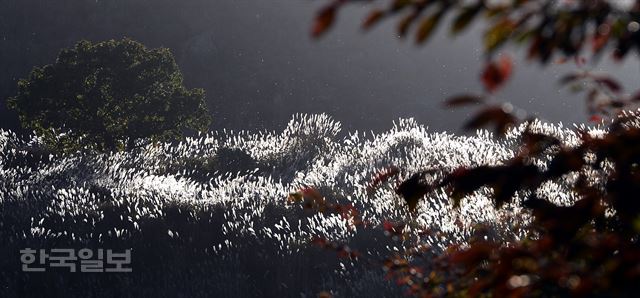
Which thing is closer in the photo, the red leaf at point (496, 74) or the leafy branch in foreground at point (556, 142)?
the red leaf at point (496, 74)

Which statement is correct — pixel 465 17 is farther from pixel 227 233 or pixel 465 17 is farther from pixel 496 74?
pixel 227 233

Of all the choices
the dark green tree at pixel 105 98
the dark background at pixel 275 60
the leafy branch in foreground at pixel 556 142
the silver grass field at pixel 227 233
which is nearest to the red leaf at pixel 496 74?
the leafy branch in foreground at pixel 556 142

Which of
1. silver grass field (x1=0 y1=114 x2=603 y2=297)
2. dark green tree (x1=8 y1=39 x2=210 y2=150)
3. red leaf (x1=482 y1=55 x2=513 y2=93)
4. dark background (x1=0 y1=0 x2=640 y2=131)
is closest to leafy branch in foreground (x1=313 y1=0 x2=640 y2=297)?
red leaf (x1=482 y1=55 x2=513 y2=93)

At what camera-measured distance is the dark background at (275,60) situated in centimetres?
2973

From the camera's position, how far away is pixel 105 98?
16.6 m

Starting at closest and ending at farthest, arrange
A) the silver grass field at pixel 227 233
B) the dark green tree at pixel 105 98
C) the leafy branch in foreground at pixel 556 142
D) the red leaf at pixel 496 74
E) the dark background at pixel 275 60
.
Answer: the red leaf at pixel 496 74 → the leafy branch in foreground at pixel 556 142 → the silver grass field at pixel 227 233 → the dark green tree at pixel 105 98 → the dark background at pixel 275 60

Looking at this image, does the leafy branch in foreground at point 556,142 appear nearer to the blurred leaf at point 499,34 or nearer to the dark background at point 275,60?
the blurred leaf at point 499,34

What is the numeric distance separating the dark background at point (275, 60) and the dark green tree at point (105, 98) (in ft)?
32.8

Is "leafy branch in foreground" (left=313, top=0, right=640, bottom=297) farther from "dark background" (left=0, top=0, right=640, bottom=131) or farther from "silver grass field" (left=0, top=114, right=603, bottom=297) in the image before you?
"dark background" (left=0, top=0, right=640, bottom=131)

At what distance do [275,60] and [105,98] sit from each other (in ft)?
56.3

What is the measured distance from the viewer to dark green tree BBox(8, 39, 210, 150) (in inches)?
634

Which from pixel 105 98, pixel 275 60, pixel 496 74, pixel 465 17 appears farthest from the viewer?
pixel 275 60

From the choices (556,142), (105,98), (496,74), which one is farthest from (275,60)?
(496,74)

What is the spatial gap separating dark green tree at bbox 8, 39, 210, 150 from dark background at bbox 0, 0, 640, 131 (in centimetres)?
999
